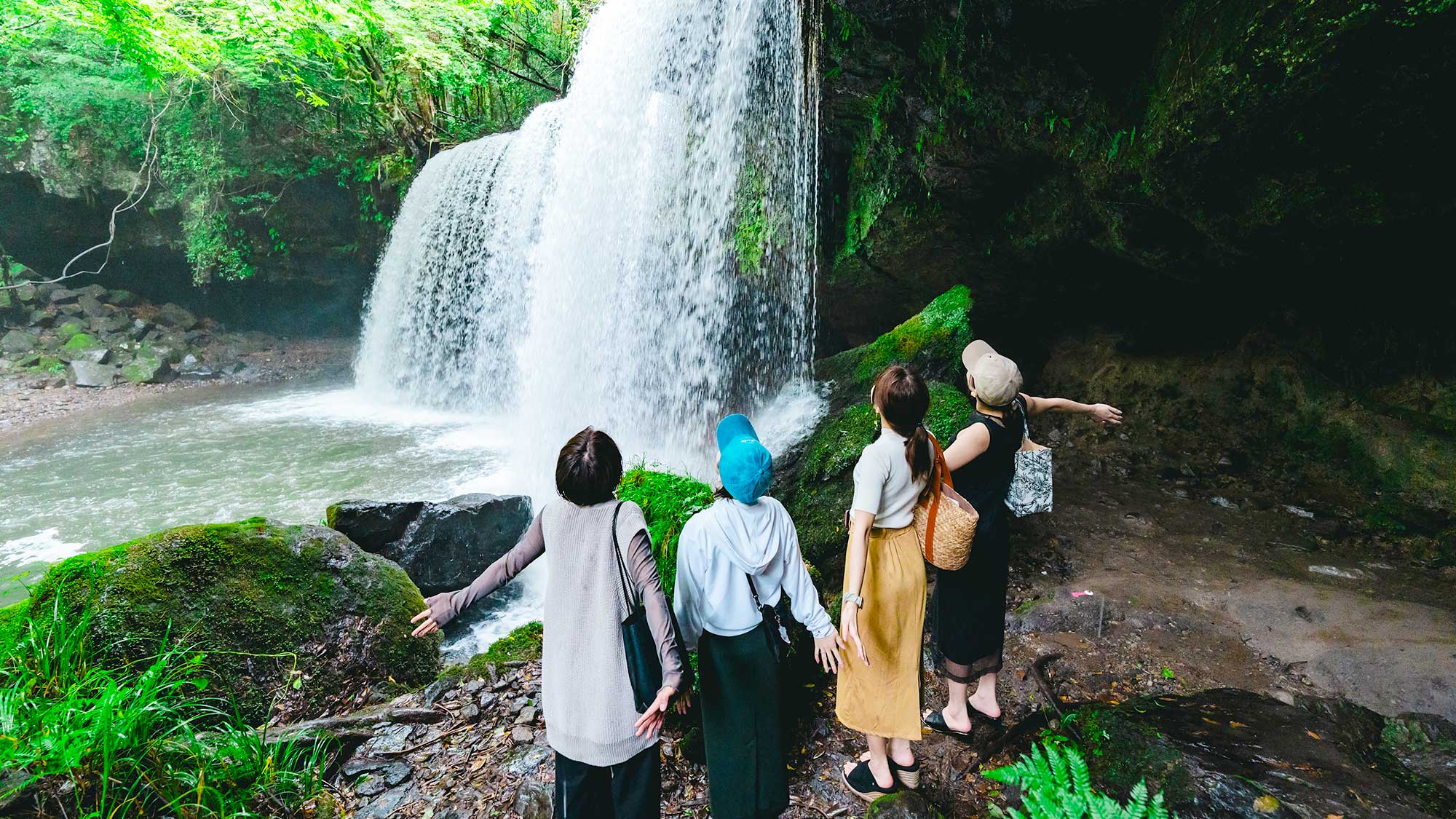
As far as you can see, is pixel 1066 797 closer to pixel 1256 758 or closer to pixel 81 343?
pixel 1256 758

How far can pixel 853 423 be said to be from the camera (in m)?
5.53

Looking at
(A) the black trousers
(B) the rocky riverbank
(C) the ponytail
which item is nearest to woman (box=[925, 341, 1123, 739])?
(C) the ponytail

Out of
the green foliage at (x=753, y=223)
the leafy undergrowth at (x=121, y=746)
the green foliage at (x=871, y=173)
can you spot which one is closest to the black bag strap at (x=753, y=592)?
the leafy undergrowth at (x=121, y=746)

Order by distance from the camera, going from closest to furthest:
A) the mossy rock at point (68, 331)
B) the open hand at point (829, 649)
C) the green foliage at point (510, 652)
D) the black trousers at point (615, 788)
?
the black trousers at point (615, 788), the open hand at point (829, 649), the green foliage at point (510, 652), the mossy rock at point (68, 331)

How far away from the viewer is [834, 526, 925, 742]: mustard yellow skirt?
2537 mm

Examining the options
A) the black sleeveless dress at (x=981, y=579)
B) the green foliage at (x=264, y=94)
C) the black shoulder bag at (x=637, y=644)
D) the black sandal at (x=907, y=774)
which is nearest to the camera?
the black shoulder bag at (x=637, y=644)

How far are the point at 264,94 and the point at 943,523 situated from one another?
1729 cm

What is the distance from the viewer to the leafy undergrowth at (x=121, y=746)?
86.5 inches

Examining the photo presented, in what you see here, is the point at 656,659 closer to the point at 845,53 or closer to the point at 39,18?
the point at 845,53

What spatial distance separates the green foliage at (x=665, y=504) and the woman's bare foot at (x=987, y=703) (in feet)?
5.30

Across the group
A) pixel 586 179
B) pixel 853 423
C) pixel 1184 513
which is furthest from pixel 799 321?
pixel 1184 513

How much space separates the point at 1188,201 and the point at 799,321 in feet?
14.1

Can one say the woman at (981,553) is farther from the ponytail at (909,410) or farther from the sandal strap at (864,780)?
the sandal strap at (864,780)

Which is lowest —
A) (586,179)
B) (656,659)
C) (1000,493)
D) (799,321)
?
(656,659)
